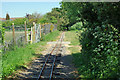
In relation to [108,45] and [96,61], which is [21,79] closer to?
[96,61]

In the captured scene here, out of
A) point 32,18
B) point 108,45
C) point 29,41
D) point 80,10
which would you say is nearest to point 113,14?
point 108,45

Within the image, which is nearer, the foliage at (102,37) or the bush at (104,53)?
the bush at (104,53)

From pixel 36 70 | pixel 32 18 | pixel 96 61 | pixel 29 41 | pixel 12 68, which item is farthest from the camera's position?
pixel 32 18

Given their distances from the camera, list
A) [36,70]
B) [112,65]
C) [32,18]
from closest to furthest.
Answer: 1. [112,65]
2. [36,70]
3. [32,18]

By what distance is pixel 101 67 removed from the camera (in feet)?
23.2

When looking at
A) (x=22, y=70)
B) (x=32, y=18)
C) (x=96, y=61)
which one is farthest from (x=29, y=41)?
(x=32, y=18)

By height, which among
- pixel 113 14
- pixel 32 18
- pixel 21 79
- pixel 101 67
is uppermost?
pixel 32 18

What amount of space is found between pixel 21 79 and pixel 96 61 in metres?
3.45

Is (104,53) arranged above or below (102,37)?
below

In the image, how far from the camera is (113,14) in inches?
277

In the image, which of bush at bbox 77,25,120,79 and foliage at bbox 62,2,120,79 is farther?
foliage at bbox 62,2,120,79

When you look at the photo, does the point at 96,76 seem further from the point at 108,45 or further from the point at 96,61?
the point at 108,45

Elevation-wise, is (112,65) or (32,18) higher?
(32,18)

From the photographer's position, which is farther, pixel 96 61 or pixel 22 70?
pixel 22 70
